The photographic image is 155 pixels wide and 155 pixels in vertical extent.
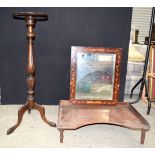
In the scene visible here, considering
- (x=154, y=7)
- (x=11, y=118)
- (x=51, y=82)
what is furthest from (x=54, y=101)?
(x=154, y=7)

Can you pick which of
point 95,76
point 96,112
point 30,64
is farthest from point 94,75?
point 30,64

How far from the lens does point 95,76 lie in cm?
247

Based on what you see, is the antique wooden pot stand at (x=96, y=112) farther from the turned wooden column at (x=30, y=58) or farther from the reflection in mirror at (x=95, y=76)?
the turned wooden column at (x=30, y=58)

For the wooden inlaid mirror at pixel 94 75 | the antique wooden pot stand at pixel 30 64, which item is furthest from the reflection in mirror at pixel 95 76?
the antique wooden pot stand at pixel 30 64

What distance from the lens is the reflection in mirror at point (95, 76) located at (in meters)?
2.42

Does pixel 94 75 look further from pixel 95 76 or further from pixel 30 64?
pixel 30 64

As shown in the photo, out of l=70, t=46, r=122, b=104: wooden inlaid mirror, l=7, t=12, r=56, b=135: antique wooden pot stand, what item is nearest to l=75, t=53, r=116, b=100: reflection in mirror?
l=70, t=46, r=122, b=104: wooden inlaid mirror

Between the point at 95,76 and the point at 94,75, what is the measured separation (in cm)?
2

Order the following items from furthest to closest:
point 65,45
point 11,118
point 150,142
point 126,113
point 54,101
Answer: point 54,101 < point 65,45 < point 11,118 < point 126,113 < point 150,142

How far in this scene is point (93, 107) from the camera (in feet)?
7.70

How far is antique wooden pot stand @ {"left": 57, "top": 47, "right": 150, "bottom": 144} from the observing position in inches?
77.0
